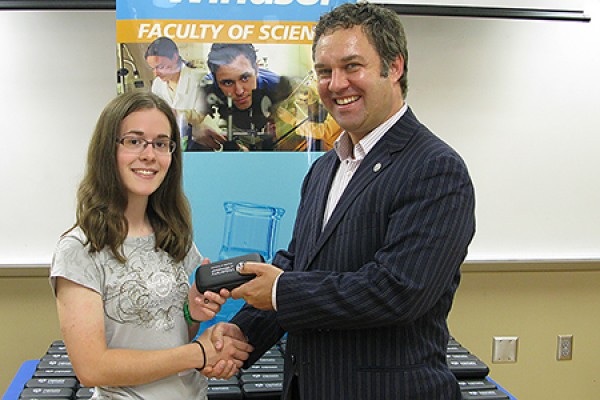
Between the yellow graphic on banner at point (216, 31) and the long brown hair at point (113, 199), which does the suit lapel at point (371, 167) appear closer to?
the long brown hair at point (113, 199)

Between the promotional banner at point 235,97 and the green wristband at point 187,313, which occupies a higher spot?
the promotional banner at point 235,97

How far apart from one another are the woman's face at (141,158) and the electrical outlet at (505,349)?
8.24ft

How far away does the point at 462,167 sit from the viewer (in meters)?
1.65

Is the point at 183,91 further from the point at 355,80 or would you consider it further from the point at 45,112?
the point at 355,80

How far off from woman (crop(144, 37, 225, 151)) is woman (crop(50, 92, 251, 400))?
0.95 m

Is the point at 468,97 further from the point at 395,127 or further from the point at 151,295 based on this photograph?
the point at 151,295

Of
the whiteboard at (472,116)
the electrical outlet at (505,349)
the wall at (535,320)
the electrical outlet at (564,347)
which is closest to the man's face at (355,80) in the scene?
the whiteboard at (472,116)

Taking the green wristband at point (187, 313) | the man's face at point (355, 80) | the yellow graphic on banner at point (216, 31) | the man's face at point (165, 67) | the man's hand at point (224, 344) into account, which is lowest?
the man's hand at point (224, 344)

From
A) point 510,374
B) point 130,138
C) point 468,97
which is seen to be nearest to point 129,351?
point 130,138

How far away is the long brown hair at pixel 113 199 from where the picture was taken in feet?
5.27

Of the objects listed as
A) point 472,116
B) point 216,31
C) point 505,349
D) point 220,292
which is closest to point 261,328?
point 220,292

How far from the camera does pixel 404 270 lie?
62.3 inches

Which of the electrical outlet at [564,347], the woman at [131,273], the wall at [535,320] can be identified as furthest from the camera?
the electrical outlet at [564,347]

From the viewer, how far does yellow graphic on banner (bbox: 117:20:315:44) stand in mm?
2639
